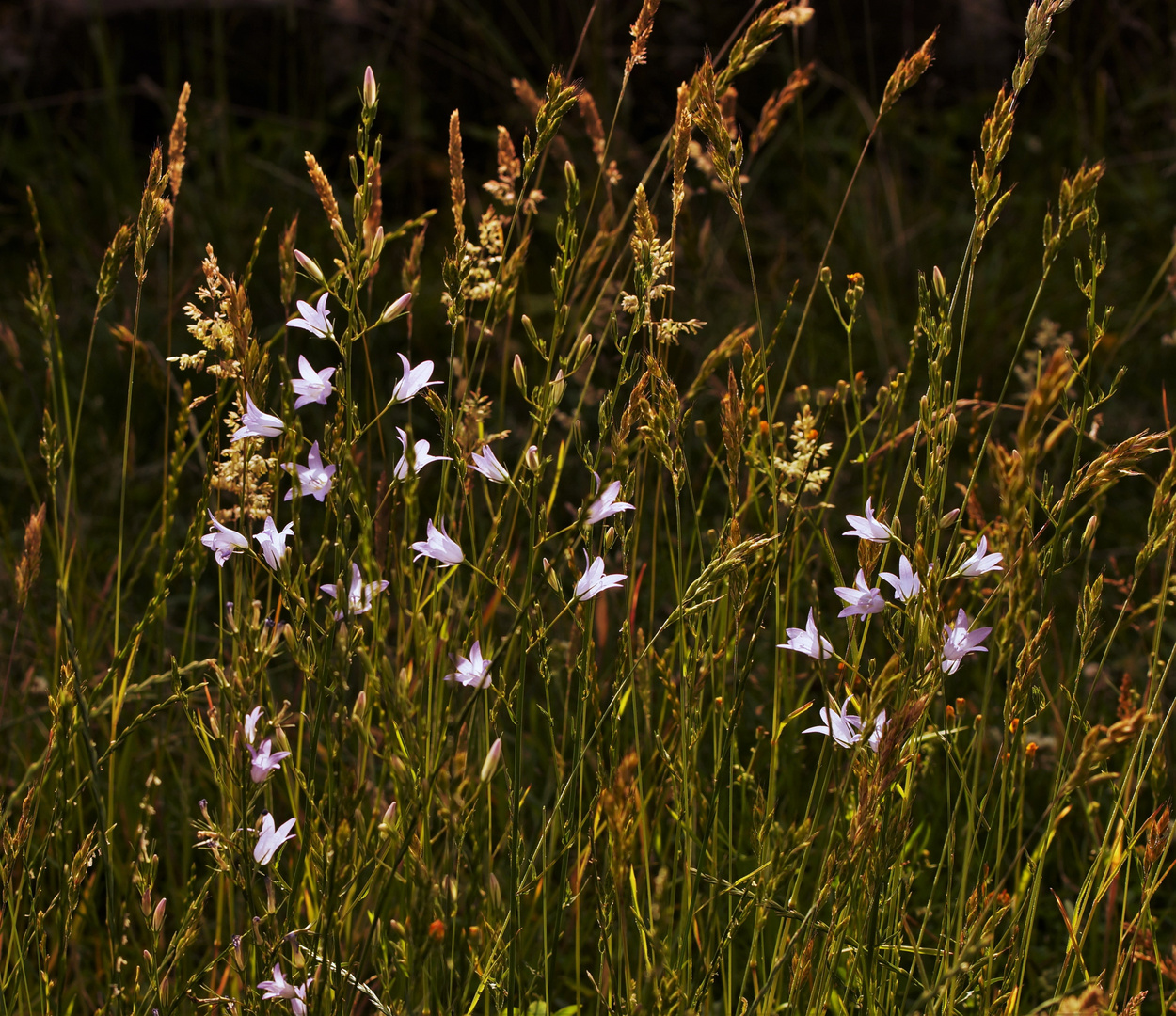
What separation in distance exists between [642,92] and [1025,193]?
1.40 meters

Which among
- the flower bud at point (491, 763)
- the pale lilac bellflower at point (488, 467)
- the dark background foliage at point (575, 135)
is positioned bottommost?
the flower bud at point (491, 763)

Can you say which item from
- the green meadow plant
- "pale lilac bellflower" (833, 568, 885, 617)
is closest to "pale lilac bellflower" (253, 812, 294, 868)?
the green meadow plant

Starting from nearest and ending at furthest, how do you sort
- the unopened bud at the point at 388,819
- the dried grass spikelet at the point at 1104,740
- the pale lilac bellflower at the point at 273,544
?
the dried grass spikelet at the point at 1104,740, the unopened bud at the point at 388,819, the pale lilac bellflower at the point at 273,544

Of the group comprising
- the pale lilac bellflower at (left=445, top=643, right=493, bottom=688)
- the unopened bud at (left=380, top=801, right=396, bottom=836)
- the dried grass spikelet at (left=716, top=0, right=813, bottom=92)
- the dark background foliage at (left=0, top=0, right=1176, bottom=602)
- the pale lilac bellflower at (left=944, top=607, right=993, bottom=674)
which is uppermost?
the dark background foliage at (left=0, top=0, right=1176, bottom=602)

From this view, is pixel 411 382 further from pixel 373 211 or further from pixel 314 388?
pixel 373 211

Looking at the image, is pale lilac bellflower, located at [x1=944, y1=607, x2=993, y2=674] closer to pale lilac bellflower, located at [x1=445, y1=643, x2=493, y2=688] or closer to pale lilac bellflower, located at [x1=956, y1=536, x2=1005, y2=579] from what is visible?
pale lilac bellflower, located at [x1=956, y1=536, x2=1005, y2=579]

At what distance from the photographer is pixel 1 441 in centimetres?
285


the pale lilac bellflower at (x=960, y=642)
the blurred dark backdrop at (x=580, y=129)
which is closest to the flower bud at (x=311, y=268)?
the pale lilac bellflower at (x=960, y=642)

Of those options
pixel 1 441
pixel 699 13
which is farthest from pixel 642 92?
pixel 1 441

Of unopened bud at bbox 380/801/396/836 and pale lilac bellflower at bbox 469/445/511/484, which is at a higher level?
pale lilac bellflower at bbox 469/445/511/484

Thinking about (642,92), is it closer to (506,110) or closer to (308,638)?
(506,110)

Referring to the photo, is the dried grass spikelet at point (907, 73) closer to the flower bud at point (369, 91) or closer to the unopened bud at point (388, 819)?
the flower bud at point (369, 91)

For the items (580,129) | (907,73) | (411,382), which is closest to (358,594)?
(411,382)

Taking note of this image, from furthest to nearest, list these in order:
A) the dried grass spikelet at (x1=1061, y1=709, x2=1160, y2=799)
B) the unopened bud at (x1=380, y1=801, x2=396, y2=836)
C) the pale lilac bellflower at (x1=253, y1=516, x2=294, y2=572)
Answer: the pale lilac bellflower at (x1=253, y1=516, x2=294, y2=572), the unopened bud at (x1=380, y1=801, x2=396, y2=836), the dried grass spikelet at (x1=1061, y1=709, x2=1160, y2=799)
